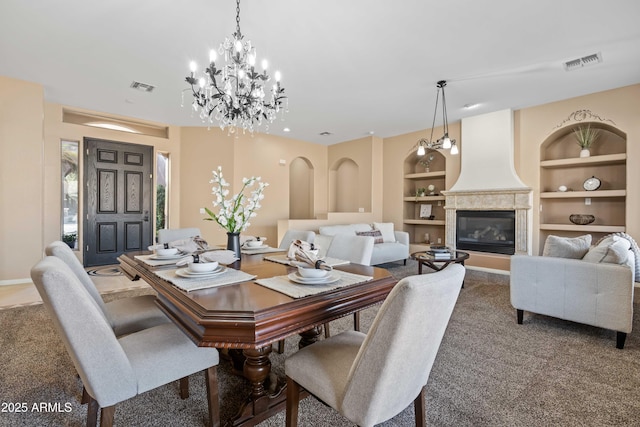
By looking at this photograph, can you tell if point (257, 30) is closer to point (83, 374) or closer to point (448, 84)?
point (448, 84)

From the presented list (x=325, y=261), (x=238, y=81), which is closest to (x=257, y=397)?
(x=325, y=261)

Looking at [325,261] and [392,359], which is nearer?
[392,359]

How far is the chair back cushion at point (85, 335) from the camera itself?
1038 millimetres

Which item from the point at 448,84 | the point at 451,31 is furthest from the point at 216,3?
the point at 448,84

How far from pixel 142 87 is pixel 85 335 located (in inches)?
166

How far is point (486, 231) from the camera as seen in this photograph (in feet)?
18.2

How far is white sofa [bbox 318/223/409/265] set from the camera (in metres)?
5.23

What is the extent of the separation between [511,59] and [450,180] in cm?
285

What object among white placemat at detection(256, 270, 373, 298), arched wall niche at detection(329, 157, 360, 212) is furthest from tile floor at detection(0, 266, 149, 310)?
arched wall niche at detection(329, 157, 360, 212)

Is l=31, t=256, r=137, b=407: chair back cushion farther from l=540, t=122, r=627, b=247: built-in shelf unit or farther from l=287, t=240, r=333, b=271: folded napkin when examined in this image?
l=540, t=122, r=627, b=247: built-in shelf unit

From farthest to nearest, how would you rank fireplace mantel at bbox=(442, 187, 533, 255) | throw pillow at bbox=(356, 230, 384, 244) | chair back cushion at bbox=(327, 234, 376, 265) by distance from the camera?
throw pillow at bbox=(356, 230, 384, 244) → fireplace mantel at bbox=(442, 187, 533, 255) → chair back cushion at bbox=(327, 234, 376, 265)

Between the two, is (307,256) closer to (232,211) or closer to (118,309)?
(232,211)

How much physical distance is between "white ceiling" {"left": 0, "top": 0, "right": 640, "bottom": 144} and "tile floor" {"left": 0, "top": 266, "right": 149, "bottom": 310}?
275 centimetres

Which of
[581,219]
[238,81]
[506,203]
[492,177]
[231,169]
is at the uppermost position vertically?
[238,81]
